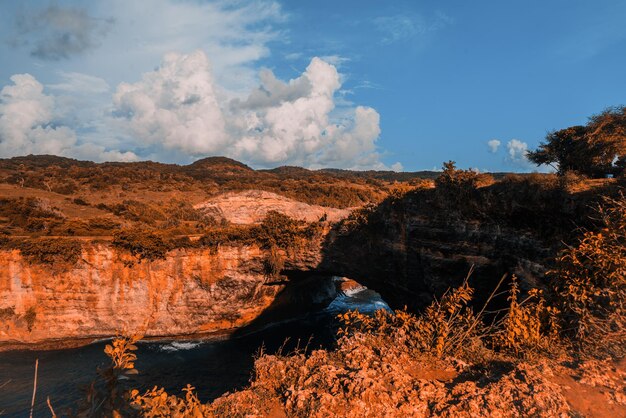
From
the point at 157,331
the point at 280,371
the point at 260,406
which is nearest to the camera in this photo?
the point at 260,406

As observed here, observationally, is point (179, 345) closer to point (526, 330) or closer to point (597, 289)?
point (526, 330)

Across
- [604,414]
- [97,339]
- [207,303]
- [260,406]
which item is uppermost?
[604,414]

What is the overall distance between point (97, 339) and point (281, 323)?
43.7 ft

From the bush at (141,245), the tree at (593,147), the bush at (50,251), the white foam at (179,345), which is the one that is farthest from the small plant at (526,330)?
the bush at (50,251)

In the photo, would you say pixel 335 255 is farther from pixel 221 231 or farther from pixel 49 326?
pixel 49 326

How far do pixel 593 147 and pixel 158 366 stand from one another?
26575mm

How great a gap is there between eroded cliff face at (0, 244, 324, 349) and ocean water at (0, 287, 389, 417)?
1.29m

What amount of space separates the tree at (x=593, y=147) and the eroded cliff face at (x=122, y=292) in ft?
51.5

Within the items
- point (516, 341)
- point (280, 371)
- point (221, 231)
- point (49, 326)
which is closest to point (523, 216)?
point (516, 341)

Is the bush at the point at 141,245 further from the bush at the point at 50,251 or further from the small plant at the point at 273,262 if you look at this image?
the small plant at the point at 273,262

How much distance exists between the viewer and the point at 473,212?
54.6ft

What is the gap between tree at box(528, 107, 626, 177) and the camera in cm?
1656

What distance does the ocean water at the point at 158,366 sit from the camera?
1822 cm

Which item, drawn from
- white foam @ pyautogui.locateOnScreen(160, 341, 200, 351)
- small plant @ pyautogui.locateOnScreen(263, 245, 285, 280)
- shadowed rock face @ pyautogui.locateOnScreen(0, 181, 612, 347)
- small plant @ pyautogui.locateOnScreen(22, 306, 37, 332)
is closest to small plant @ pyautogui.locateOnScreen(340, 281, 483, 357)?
shadowed rock face @ pyautogui.locateOnScreen(0, 181, 612, 347)
